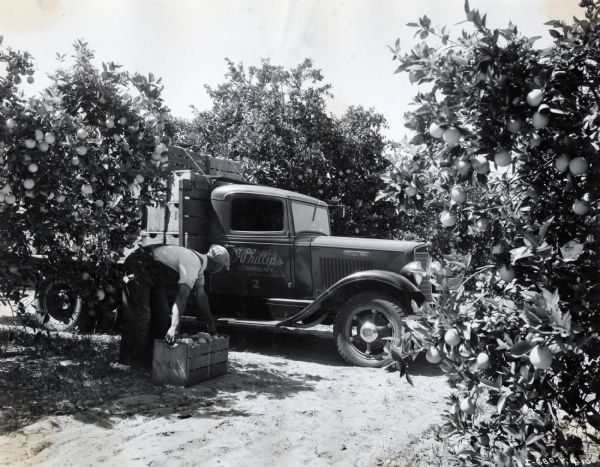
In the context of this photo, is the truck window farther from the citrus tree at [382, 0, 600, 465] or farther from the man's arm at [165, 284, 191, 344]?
the citrus tree at [382, 0, 600, 465]

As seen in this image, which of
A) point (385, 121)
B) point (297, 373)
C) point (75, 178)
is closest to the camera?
point (75, 178)

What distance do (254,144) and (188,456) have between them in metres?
8.44

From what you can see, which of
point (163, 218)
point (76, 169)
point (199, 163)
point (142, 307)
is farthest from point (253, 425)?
point (199, 163)

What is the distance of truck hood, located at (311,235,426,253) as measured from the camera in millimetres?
5938

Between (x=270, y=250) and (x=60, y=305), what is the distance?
282 centimetres

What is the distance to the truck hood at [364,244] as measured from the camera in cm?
594

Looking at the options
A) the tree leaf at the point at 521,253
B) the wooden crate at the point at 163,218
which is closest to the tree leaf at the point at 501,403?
the tree leaf at the point at 521,253

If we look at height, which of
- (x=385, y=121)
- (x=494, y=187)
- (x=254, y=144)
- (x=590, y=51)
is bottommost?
(x=494, y=187)

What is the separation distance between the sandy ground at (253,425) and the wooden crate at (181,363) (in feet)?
0.37

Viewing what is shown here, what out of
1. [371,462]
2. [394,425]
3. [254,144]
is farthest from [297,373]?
[254,144]

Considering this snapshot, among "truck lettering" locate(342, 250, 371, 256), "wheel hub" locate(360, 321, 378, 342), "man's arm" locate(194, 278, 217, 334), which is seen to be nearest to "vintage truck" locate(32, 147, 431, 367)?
"truck lettering" locate(342, 250, 371, 256)

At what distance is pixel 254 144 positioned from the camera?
1082 cm

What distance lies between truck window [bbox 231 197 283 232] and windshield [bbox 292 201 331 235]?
8.4 inches

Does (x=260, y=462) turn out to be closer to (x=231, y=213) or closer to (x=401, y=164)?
(x=401, y=164)
